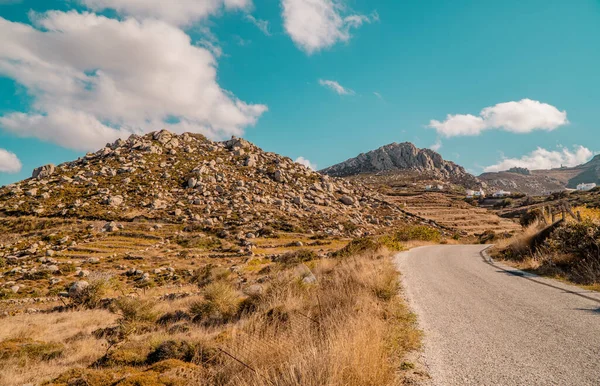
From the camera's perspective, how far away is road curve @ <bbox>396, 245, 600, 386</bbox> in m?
3.33

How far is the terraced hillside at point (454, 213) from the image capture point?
76062mm

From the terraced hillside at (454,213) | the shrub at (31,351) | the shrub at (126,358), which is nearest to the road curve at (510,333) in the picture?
the shrub at (126,358)

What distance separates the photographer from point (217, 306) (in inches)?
424

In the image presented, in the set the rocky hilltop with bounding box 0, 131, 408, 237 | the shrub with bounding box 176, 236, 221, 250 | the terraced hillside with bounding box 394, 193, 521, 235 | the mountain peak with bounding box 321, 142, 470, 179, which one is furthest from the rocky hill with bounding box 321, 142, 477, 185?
the shrub with bounding box 176, 236, 221, 250

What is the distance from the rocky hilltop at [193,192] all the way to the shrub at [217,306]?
4082 centimetres

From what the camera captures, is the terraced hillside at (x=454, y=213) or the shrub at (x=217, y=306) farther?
the terraced hillside at (x=454, y=213)

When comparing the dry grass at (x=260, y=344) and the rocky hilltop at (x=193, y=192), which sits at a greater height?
the rocky hilltop at (x=193, y=192)

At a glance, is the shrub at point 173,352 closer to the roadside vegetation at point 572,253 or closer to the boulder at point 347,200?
the roadside vegetation at point 572,253

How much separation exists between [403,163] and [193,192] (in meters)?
155

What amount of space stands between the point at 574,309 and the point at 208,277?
24821 millimetres

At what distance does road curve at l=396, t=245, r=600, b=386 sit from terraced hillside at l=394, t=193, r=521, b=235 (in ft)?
230

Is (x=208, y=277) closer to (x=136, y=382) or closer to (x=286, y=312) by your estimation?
(x=286, y=312)

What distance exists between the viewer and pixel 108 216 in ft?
168

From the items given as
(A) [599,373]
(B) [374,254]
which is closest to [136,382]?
(A) [599,373]
